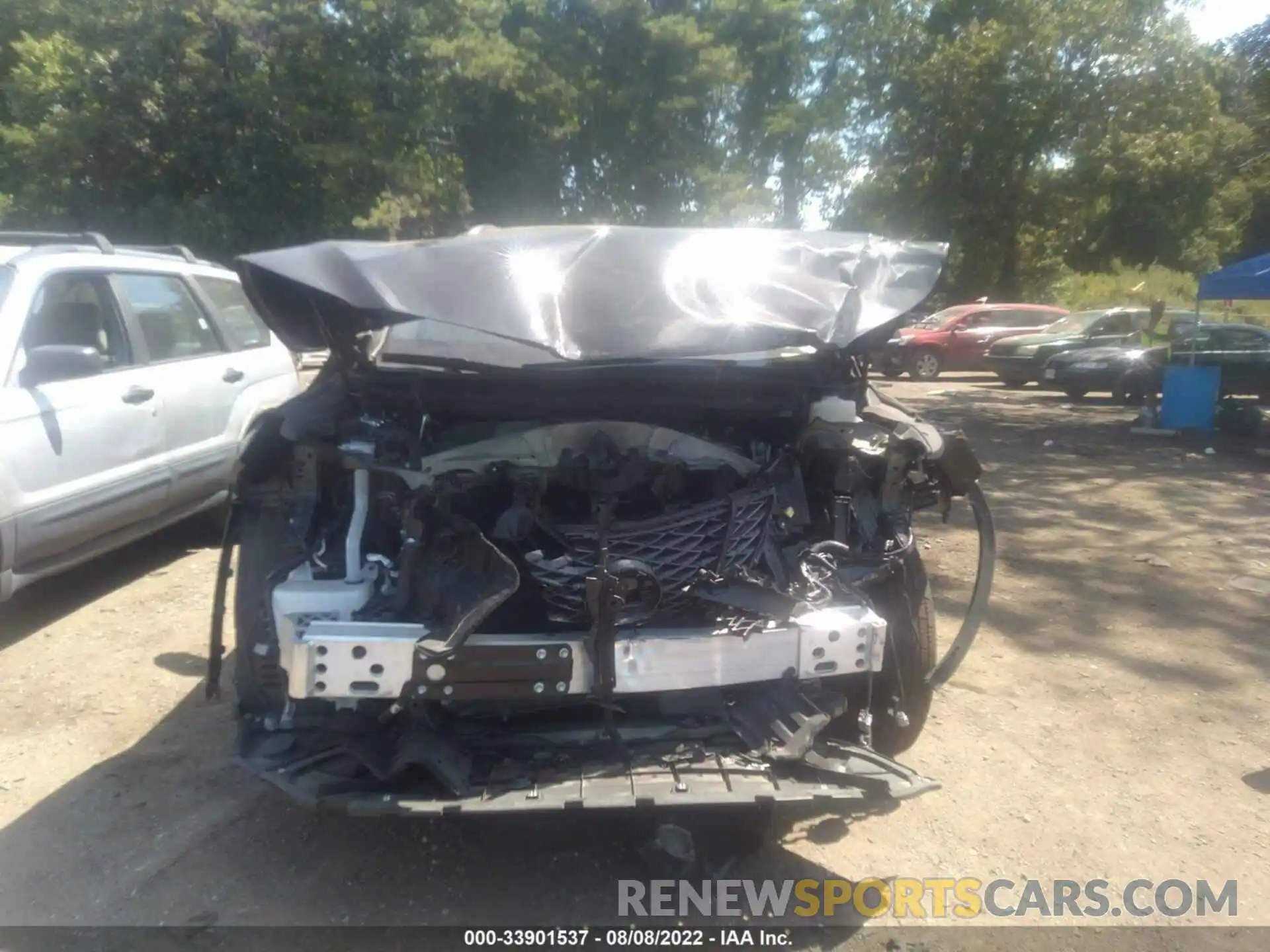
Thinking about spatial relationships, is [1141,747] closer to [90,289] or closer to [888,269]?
[888,269]

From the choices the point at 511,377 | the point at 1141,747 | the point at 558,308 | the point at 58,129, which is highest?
the point at 58,129

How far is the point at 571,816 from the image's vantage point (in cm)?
353

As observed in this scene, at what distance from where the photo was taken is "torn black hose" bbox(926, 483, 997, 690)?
377cm

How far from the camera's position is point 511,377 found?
3426 millimetres

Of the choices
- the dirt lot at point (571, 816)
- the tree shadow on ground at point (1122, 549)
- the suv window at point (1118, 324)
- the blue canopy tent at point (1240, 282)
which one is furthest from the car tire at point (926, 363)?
the dirt lot at point (571, 816)

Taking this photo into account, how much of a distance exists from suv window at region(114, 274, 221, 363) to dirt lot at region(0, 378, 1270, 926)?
130 centimetres

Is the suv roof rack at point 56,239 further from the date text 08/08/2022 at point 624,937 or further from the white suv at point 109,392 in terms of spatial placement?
the date text 08/08/2022 at point 624,937

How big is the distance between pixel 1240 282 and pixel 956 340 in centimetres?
870

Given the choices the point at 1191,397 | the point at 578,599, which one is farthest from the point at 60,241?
the point at 1191,397

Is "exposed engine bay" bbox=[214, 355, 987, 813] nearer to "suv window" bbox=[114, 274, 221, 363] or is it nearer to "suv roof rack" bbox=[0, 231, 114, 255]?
"suv window" bbox=[114, 274, 221, 363]

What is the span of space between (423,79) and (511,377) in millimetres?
18048

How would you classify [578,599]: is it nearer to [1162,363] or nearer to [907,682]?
[907,682]

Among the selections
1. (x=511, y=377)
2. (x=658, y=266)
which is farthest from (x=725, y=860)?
(x=658, y=266)

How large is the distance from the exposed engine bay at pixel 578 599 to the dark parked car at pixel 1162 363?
11.7 meters
